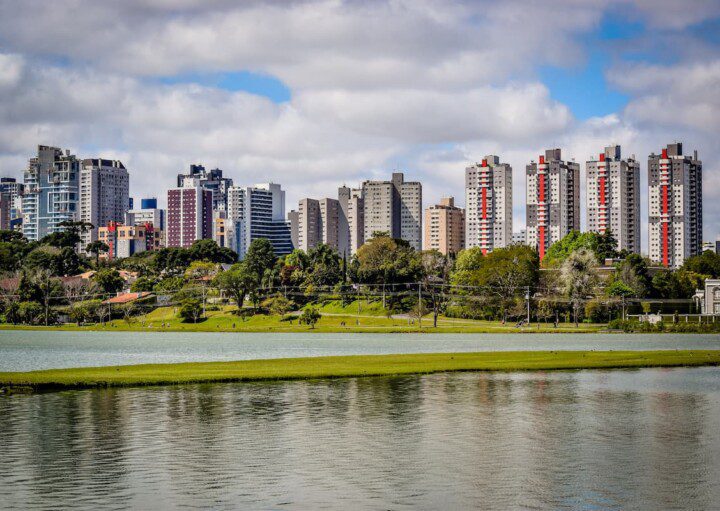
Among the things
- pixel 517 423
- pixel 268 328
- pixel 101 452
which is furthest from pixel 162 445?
pixel 268 328

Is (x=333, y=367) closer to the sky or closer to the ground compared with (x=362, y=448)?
closer to the sky

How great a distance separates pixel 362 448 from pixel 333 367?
3564 cm

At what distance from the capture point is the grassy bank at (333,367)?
202ft

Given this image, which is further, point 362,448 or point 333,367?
point 333,367

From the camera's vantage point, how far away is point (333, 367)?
73688mm

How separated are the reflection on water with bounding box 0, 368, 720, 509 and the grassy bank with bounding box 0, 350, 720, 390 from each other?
15.8 ft

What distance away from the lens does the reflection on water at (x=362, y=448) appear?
98.2 feet

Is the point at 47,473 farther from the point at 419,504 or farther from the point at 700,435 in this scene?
the point at 700,435

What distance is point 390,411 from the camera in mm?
48812

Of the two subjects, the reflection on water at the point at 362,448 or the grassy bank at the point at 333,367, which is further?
the grassy bank at the point at 333,367

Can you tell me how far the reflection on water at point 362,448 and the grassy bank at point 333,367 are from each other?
15.8ft

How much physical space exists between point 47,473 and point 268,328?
165 m

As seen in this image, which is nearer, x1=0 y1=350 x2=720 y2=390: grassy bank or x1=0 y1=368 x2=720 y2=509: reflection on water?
x1=0 y1=368 x2=720 y2=509: reflection on water

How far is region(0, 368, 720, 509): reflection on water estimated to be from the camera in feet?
98.2
